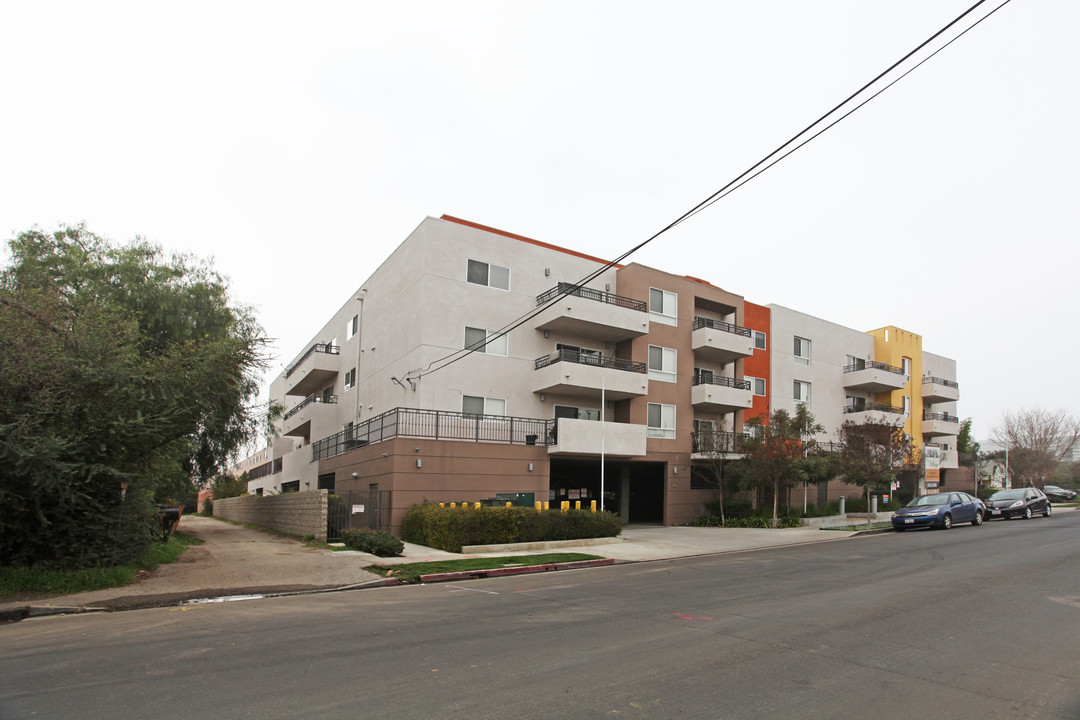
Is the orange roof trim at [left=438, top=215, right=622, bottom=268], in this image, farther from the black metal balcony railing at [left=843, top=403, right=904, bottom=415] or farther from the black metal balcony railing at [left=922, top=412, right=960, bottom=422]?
the black metal balcony railing at [left=922, top=412, right=960, bottom=422]

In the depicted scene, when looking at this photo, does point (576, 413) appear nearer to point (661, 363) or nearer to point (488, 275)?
point (661, 363)

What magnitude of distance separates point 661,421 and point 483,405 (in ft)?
28.8

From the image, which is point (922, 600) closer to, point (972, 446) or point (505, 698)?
point (505, 698)

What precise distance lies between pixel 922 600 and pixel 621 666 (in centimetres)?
644

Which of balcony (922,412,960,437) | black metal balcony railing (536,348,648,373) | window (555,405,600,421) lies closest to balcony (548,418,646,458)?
window (555,405,600,421)

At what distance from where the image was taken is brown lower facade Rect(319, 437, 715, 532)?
23438 millimetres

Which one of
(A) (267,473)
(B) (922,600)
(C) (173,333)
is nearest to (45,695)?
(B) (922,600)

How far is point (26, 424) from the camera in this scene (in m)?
11.9

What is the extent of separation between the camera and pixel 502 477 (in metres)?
25.3

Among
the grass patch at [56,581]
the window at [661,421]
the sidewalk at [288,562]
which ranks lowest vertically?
the sidewalk at [288,562]

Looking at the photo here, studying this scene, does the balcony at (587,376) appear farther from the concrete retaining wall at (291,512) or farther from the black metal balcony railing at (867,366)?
the black metal balcony railing at (867,366)

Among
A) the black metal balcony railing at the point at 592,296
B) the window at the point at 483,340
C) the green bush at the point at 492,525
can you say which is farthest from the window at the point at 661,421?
the green bush at the point at 492,525

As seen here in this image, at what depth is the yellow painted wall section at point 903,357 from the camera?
45.7 metres

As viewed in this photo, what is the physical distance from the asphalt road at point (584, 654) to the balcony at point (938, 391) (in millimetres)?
39691
